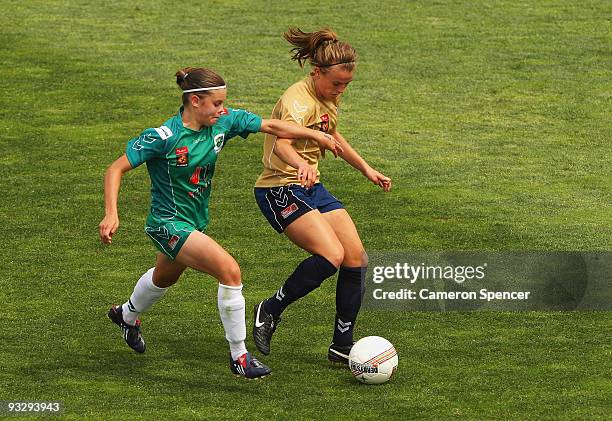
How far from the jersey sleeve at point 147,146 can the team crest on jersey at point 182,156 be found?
0.35ft

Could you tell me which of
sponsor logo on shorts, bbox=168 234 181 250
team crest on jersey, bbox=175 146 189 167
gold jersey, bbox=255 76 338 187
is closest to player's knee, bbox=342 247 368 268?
gold jersey, bbox=255 76 338 187

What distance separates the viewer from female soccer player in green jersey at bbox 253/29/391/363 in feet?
34.0

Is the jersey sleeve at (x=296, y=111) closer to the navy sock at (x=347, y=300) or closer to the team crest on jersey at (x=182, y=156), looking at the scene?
the team crest on jersey at (x=182, y=156)

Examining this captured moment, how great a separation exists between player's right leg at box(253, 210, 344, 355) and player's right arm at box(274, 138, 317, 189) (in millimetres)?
447

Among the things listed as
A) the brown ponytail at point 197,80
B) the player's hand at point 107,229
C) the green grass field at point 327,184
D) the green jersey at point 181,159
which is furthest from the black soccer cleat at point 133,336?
the brown ponytail at point 197,80

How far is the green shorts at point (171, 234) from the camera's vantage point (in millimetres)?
9945

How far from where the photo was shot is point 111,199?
9492 mm

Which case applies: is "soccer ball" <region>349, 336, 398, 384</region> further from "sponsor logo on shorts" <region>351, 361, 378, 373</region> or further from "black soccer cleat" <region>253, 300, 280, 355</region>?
"black soccer cleat" <region>253, 300, 280, 355</region>

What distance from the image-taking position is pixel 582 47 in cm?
2042

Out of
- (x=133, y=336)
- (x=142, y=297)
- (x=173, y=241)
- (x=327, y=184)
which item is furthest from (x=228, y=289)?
(x=327, y=184)

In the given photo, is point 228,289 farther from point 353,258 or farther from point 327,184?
point 327,184

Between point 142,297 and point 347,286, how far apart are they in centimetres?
159

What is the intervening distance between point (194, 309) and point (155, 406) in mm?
2354

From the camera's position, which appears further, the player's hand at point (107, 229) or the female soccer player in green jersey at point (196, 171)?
the female soccer player in green jersey at point (196, 171)
